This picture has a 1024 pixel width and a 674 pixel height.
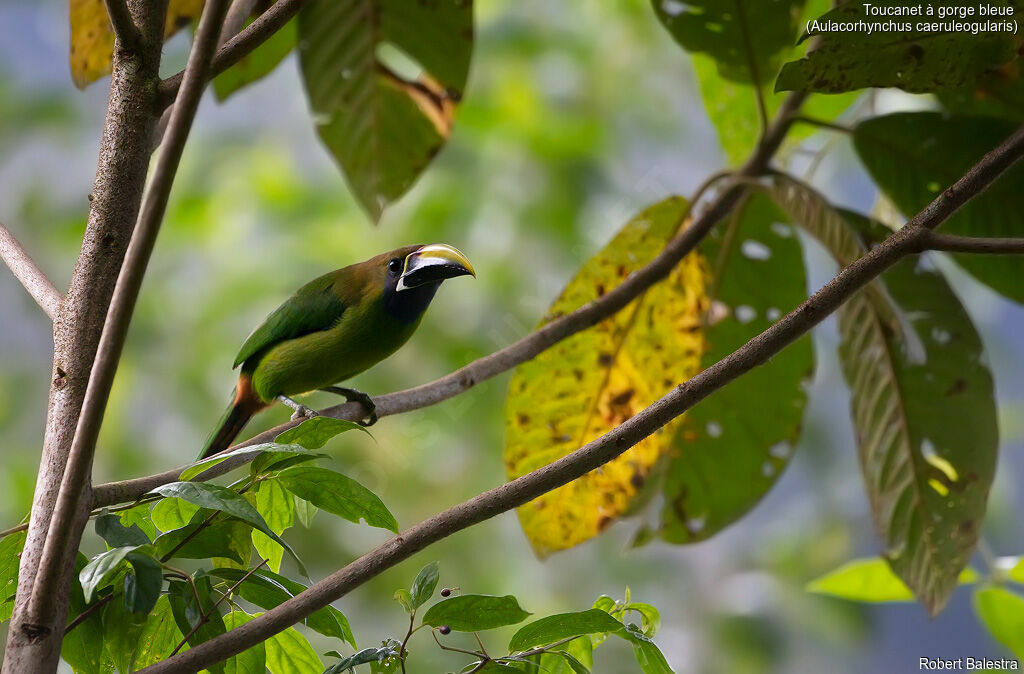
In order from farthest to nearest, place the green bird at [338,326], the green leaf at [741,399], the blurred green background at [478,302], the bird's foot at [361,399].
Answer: the blurred green background at [478,302] → the green leaf at [741,399] → the green bird at [338,326] → the bird's foot at [361,399]

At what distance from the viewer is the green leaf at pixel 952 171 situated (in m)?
1.29

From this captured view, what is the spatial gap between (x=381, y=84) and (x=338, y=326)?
1.36 ft

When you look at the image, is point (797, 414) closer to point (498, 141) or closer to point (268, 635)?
point (268, 635)

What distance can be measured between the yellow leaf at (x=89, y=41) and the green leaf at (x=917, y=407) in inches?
36.5

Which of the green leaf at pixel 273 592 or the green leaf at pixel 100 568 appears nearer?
the green leaf at pixel 100 568

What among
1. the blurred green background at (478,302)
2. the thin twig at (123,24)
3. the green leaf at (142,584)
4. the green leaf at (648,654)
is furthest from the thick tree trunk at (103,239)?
the blurred green background at (478,302)

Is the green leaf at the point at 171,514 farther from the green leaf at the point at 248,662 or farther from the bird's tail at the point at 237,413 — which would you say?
the bird's tail at the point at 237,413

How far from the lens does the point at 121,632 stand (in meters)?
0.63

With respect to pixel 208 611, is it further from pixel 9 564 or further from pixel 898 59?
pixel 898 59

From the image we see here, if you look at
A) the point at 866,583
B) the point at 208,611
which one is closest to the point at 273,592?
the point at 208,611

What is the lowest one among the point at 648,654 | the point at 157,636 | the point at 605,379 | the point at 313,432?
the point at 648,654

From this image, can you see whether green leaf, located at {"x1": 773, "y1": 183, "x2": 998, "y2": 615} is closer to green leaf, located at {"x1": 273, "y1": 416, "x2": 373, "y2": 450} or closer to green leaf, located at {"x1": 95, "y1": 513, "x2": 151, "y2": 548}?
green leaf, located at {"x1": 273, "y1": 416, "x2": 373, "y2": 450}

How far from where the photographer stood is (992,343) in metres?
3.19

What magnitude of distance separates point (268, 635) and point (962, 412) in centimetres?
104
